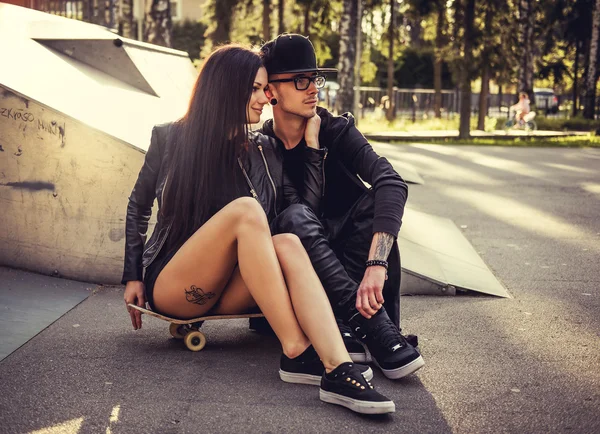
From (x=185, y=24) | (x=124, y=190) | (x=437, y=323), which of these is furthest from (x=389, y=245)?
(x=185, y=24)

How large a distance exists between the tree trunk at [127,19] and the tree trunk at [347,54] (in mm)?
6707

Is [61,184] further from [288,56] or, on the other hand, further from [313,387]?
A: [313,387]

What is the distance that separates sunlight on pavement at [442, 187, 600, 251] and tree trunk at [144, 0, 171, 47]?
749 centimetres

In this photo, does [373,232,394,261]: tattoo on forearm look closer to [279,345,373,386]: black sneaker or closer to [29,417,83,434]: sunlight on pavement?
[279,345,373,386]: black sneaker

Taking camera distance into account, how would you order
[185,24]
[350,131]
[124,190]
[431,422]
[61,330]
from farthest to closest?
[185,24] < [124,190] < [61,330] < [350,131] < [431,422]

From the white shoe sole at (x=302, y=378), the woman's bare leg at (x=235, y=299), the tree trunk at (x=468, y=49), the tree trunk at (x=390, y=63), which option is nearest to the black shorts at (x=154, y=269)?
the woman's bare leg at (x=235, y=299)

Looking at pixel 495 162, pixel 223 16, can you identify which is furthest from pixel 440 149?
pixel 223 16

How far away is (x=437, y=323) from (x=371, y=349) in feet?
3.44

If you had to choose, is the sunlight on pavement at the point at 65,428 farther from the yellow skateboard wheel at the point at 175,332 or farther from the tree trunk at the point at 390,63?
the tree trunk at the point at 390,63

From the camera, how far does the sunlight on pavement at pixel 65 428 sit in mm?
2959

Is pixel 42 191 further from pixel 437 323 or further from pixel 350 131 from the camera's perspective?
pixel 437 323

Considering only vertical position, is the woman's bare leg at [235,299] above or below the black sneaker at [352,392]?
above

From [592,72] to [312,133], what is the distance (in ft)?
86.4

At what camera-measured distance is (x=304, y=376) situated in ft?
11.4
